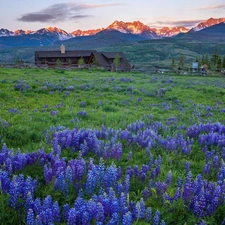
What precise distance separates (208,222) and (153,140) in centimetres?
357

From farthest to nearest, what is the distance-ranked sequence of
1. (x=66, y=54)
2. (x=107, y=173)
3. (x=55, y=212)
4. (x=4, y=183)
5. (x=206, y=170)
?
(x=66, y=54), (x=206, y=170), (x=107, y=173), (x=4, y=183), (x=55, y=212)

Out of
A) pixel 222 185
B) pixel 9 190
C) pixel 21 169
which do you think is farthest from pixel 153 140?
pixel 9 190

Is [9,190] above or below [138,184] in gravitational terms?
above

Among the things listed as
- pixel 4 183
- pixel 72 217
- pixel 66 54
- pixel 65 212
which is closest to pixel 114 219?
pixel 72 217

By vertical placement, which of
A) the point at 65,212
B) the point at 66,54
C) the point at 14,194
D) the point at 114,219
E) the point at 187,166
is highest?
the point at 66,54

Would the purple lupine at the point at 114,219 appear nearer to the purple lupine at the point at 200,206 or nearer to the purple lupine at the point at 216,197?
the purple lupine at the point at 200,206

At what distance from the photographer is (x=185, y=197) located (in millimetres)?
4227

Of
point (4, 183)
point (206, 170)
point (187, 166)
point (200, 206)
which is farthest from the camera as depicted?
point (187, 166)

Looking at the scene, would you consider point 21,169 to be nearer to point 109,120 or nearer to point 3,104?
point 109,120

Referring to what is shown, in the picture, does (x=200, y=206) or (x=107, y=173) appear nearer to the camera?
(x=200, y=206)

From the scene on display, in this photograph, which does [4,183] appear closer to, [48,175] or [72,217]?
[48,175]

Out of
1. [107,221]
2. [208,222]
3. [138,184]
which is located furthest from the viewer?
[138,184]

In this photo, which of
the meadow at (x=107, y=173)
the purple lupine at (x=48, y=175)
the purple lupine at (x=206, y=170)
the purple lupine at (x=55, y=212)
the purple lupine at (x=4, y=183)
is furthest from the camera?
the purple lupine at (x=206, y=170)

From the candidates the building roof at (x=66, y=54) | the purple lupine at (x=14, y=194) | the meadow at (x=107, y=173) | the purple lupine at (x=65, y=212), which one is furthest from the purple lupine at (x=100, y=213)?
the building roof at (x=66, y=54)
